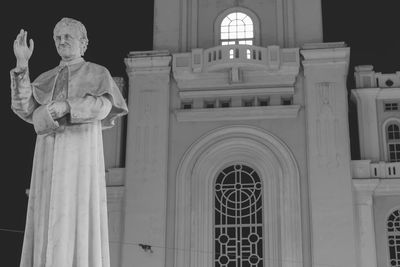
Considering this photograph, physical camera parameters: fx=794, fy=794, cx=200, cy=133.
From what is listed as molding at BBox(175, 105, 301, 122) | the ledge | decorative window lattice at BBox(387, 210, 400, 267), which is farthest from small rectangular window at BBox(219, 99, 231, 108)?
decorative window lattice at BBox(387, 210, 400, 267)

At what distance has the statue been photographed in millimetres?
7684

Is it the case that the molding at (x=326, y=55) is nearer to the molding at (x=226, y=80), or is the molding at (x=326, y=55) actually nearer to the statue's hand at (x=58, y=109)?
the molding at (x=226, y=80)

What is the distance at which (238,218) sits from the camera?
28.3 m

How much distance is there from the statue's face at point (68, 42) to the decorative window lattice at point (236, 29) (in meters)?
22.3

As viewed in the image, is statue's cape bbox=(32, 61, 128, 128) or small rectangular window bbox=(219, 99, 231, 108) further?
small rectangular window bbox=(219, 99, 231, 108)

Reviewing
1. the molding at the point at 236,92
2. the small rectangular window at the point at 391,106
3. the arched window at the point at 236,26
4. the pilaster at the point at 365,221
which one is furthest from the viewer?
the arched window at the point at 236,26

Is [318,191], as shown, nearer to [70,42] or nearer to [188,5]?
[188,5]

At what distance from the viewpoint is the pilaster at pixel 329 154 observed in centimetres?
2681

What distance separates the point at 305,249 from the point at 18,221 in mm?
11091

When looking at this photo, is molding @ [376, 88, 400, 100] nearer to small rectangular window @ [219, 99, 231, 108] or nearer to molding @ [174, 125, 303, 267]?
molding @ [174, 125, 303, 267]

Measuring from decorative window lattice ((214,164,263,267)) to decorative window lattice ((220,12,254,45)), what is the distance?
5023 mm


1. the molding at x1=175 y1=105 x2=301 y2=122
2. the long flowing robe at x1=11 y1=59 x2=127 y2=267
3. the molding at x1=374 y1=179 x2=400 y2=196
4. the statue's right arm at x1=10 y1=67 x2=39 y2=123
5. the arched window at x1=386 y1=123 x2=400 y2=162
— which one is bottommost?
the long flowing robe at x1=11 y1=59 x2=127 y2=267

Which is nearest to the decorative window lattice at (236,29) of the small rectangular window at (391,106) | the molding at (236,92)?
the molding at (236,92)

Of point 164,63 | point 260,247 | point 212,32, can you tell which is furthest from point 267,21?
point 260,247
